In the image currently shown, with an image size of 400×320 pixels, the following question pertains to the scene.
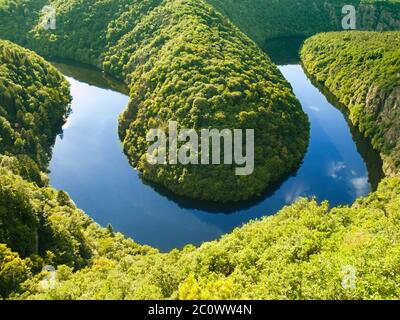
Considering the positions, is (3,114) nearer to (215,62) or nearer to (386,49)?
(215,62)

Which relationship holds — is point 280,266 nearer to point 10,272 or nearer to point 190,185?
point 10,272

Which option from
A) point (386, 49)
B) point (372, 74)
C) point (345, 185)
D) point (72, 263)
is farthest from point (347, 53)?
point (72, 263)

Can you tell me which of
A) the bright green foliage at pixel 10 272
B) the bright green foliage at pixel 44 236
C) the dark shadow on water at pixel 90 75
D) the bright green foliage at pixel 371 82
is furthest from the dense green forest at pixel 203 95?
the bright green foliage at pixel 10 272

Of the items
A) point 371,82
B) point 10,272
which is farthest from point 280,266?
point 371,82

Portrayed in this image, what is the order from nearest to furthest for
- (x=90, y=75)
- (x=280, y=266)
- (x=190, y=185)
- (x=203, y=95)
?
(x=280, y=266)
(x=190, y=185)
(x=203, y=95)
(x=90, y=75)

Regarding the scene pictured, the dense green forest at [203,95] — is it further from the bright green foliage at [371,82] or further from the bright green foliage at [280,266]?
the bright green foliage at [280,266]
